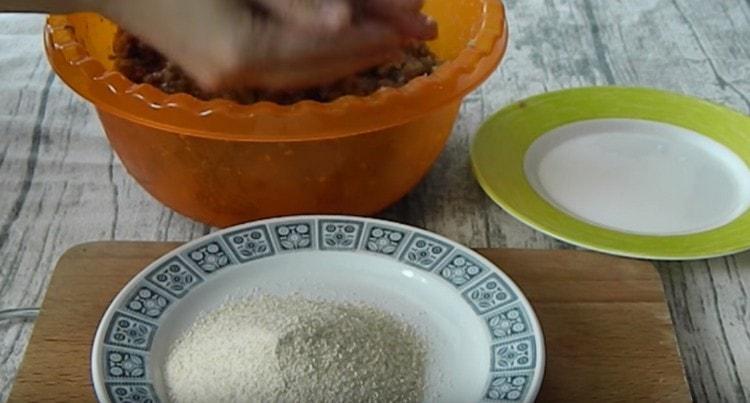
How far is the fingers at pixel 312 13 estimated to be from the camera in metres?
0.60

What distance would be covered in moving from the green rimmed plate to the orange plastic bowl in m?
0.10

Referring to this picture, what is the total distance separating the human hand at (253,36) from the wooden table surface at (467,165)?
260 millimetres

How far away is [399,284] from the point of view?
75 cm

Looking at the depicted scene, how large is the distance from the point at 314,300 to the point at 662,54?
582mm

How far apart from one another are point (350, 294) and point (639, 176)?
31cm

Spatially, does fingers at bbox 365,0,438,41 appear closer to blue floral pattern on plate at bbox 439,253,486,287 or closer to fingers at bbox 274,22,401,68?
fingers at bbox 274,22,401,68

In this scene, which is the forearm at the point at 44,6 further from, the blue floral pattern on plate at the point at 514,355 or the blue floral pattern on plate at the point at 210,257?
the blue floral pattern on plate at the point at 514,355

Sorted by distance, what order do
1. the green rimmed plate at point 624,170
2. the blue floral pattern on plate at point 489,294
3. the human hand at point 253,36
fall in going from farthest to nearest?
1. the green rimmed plate at point 624,170
2. the blue floral pattern on plate at point 489,294
3. the human hand at point 253,36

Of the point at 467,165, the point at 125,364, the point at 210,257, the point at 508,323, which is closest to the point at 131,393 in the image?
the point at 125,364

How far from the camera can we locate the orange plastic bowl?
0.72m

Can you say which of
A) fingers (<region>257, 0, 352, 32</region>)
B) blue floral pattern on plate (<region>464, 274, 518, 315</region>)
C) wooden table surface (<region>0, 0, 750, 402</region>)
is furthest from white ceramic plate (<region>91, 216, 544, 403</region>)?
fingers (<region>257, 0, 352, 32</region>)

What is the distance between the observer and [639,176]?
2.98ft

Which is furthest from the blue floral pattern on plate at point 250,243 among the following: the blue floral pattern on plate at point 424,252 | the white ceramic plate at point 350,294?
the blue floral pattern on plate at point 424,252

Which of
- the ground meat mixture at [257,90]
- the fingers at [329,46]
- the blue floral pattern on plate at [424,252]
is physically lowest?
the blue floral pattern on plate at [424,252]
